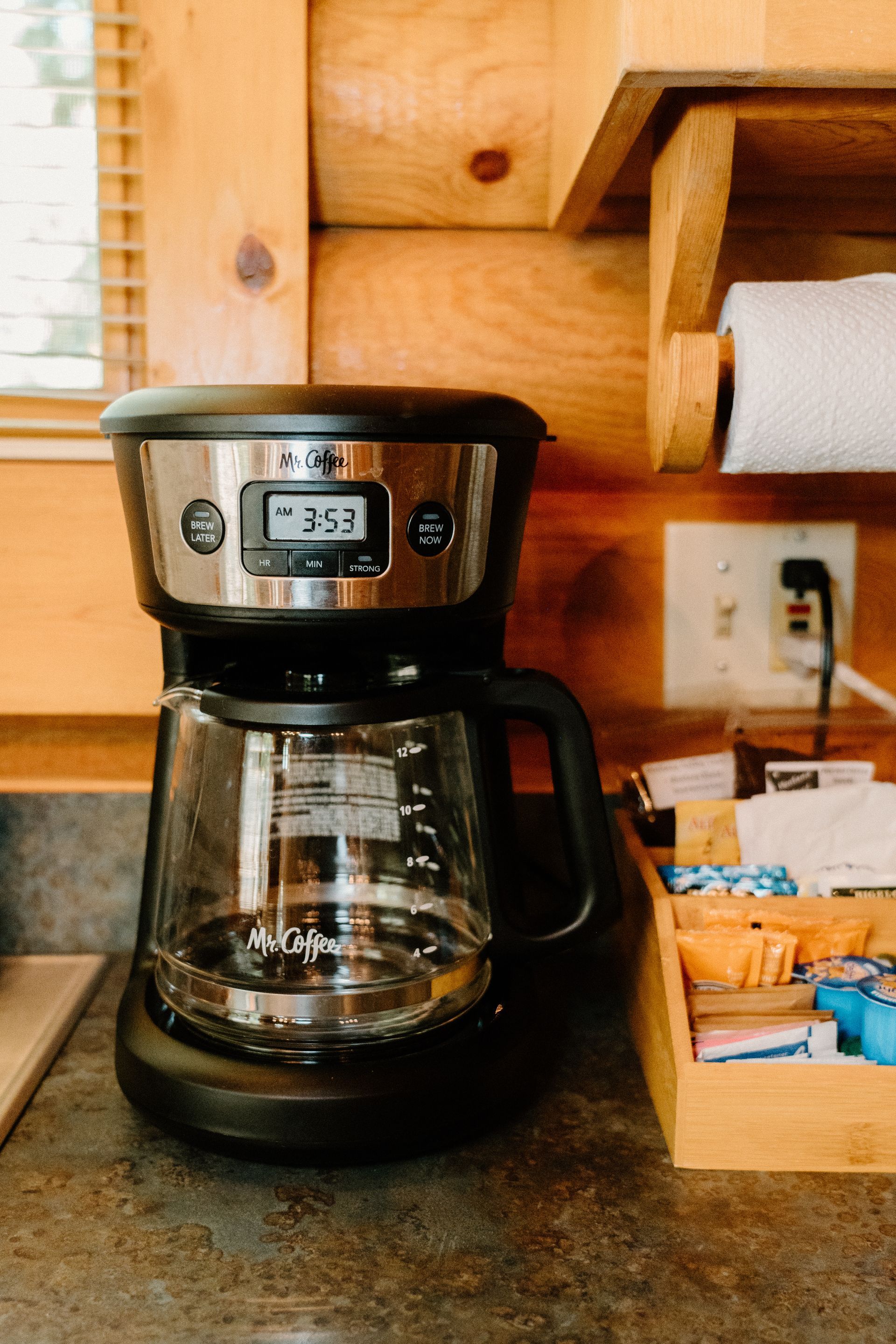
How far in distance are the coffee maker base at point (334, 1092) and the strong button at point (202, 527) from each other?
0.91 ft

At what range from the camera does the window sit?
2.77ft

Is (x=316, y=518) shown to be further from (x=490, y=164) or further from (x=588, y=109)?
(x=490, y=164)

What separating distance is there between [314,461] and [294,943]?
292mm

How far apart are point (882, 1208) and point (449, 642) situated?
0.38 meters

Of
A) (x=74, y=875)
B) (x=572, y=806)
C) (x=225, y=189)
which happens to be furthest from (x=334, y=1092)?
(x=225, y=189)

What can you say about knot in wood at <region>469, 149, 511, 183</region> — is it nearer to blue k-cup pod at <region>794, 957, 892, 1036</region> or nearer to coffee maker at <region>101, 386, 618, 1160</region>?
coffee maker at <region>101, 386, 618, 1160</region>

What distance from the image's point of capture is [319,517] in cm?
53

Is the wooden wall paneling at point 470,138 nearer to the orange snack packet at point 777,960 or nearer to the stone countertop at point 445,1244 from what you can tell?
the orange snack packet at point 777,960

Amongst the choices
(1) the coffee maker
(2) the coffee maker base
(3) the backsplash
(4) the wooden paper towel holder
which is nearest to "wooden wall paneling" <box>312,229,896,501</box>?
(4) the wooden paper towel holder

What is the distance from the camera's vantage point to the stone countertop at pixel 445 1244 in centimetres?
48

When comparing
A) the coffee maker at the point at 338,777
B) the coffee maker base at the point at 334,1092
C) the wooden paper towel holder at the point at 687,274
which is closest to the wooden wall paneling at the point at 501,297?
the wooden paper towel holder at the point at 687,274

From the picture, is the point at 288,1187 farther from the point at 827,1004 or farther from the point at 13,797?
the point at 13,797

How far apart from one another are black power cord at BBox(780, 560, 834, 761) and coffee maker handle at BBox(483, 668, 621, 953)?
278mm

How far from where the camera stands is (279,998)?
586 mm
